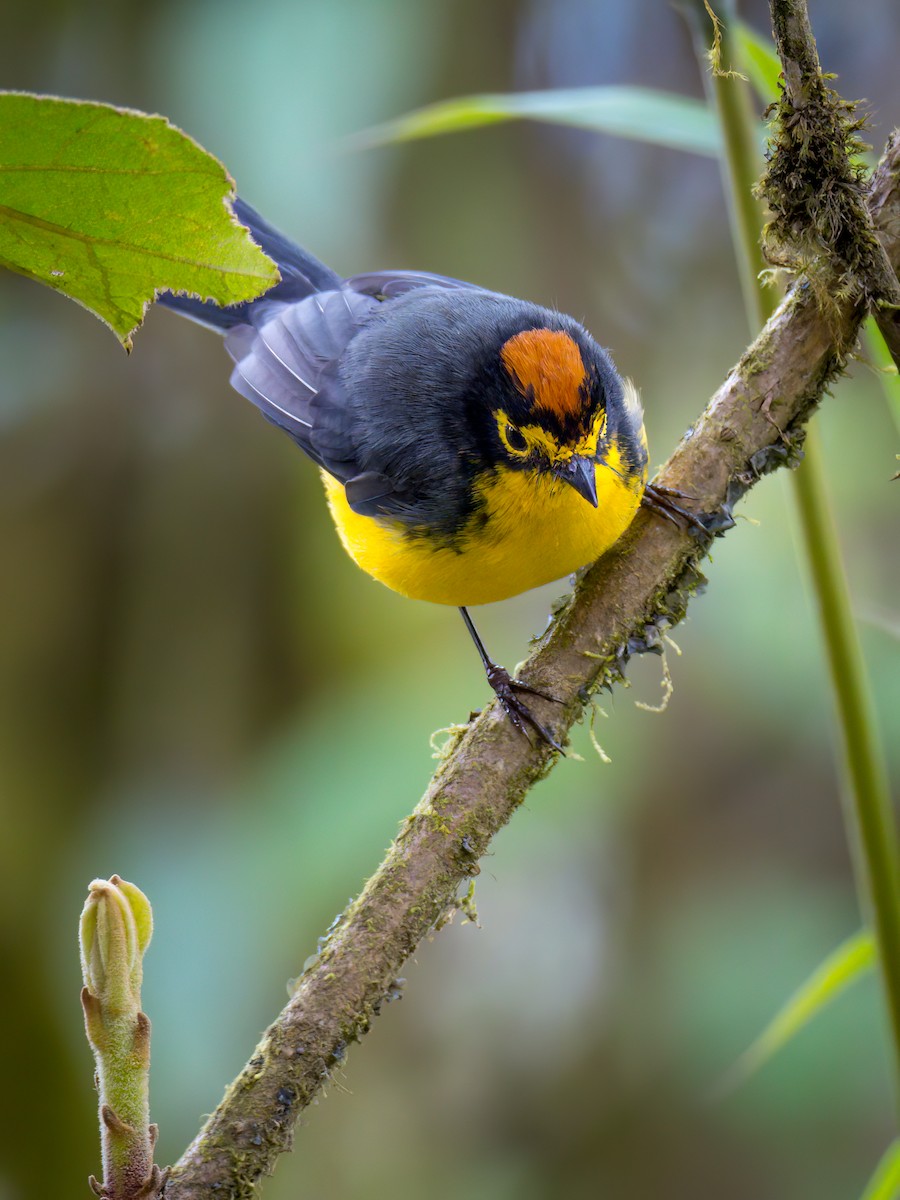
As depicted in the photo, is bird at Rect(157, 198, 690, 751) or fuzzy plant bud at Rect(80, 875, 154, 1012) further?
bird at Rect(157, 198, 690, 751)

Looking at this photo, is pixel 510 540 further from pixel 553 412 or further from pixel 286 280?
pixel 286 280

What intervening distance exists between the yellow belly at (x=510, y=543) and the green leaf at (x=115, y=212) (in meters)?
1.08

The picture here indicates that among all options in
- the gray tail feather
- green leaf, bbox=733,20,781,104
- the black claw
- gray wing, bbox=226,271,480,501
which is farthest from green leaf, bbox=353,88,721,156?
the gray tail feather

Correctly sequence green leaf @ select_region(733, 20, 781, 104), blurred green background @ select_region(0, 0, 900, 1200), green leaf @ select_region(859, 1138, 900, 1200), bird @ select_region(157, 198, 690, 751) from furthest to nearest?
blurred green background @ select_region(0, 0, 900, 1200)
bird @ select_region(157, 198, 690, 751)
green leaf @ select_region(733, 20, 781, 104)
green leaf @ select_region(859, 1138, 900, 1200)

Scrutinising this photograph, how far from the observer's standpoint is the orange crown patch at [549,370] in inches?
83.9

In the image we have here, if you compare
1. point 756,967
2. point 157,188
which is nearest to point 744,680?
point 756,967

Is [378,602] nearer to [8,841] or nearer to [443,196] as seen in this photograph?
[8,841]

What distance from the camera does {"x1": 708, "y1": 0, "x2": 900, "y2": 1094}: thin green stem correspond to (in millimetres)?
1548

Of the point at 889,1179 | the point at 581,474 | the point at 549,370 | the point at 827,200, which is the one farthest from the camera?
the point at 549,370

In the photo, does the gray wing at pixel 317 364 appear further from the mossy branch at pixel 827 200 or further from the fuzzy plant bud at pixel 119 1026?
the fuzzy plant bud at pixel 119 1026

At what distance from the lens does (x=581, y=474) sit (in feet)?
6.65

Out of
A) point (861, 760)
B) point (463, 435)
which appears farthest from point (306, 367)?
point (861, 760)

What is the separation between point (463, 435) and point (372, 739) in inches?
33.3

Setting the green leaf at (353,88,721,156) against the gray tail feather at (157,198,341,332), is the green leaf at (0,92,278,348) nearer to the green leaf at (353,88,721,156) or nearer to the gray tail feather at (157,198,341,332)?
the green leaf at (353,88,721,156)
